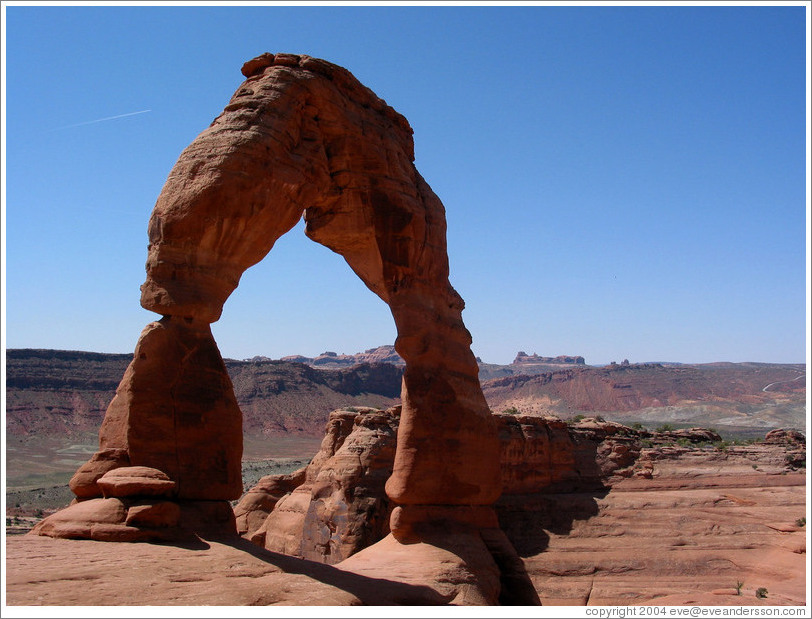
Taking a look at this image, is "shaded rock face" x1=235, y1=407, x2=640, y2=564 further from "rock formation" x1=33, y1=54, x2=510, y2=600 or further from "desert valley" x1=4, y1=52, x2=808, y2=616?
"rock formation" x1=33, y1=54, x2=510, y2=600

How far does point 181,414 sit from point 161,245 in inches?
108

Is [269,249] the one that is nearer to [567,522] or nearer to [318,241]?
[318,241]

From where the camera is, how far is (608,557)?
2455 cm

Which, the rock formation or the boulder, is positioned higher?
the rock formation

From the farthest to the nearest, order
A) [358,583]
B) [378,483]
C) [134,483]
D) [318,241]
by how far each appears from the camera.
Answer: [378,483], [318,241], [358,583], [134,483]

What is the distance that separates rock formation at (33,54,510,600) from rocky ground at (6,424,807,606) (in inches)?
74.5

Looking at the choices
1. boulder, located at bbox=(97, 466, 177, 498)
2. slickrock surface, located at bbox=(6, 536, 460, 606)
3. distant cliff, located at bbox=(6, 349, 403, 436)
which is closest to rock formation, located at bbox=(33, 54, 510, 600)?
boulder, located at bbox=(97, 466, 177, 498)

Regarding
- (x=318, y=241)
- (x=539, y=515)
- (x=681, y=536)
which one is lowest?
(x=681, y=536)

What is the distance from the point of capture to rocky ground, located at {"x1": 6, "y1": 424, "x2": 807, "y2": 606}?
8.80 metres

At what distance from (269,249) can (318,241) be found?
2628 millimetres

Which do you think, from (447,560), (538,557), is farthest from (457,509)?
(538,557)

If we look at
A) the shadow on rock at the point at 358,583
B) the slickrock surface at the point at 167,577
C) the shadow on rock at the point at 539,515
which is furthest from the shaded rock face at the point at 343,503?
the slickrock surface at the point at 167,577

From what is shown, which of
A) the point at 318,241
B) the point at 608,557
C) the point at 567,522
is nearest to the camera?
the point at 318,241

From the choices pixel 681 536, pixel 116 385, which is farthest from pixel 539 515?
pixel 116 385
